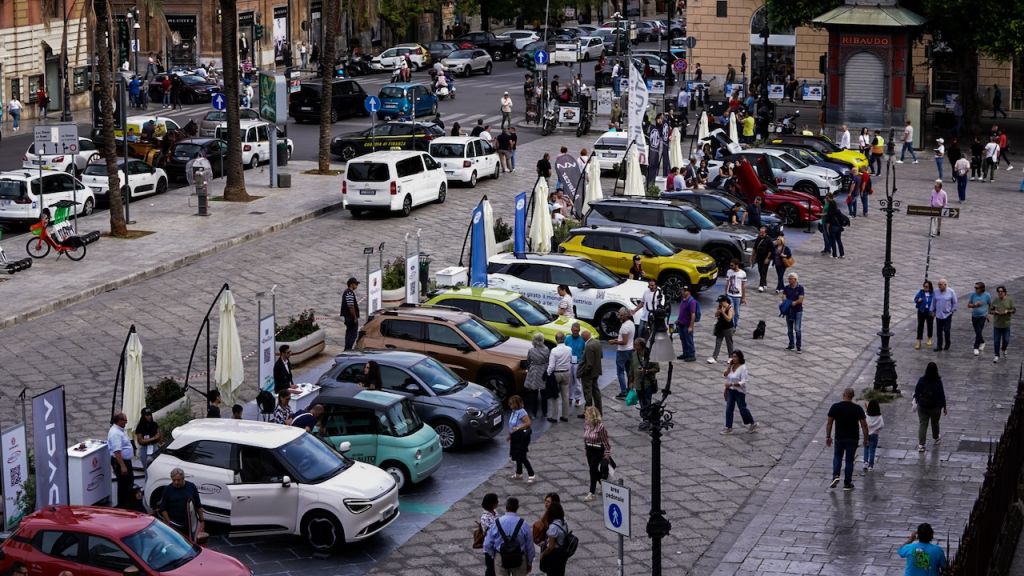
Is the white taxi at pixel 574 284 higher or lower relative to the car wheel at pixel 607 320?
higher

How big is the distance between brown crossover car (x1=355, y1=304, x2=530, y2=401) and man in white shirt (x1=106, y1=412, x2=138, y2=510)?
20.9ft

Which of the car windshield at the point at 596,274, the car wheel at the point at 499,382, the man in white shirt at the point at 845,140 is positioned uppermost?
the man in white shirt at the point at 845,140

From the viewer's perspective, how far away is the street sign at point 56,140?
122 feet

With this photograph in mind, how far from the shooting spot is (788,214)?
42062 millimetres

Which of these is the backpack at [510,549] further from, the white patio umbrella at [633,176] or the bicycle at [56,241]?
the white patio umbrella at [633,176]

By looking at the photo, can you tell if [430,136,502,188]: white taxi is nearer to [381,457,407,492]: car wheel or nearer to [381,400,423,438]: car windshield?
[381,400,423,438]: car windshield

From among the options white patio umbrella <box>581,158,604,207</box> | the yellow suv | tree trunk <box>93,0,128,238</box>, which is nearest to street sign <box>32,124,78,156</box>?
tree trunk <box>93,0,128,238</box>

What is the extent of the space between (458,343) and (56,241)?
43.9 feet

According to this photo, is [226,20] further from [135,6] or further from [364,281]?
[135,6]

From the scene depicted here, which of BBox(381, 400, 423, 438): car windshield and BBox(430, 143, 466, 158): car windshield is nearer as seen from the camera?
BBox(381, 400, 423, 438): car windshield

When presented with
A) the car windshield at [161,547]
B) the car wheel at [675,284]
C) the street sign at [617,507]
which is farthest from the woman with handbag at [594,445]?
the car wheel at [675,284]

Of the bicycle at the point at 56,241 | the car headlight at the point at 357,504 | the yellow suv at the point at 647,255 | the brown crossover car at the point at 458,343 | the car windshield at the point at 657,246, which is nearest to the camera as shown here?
the car headlight at the point at 357,504

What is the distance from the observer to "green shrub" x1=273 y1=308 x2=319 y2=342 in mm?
28312

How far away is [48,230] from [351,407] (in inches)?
634
